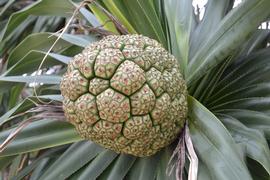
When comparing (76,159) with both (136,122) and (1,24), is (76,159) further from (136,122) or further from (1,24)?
(1,24)

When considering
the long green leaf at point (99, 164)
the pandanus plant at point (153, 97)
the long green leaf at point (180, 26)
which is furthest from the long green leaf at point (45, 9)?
the long green leaf at point (99, 164)

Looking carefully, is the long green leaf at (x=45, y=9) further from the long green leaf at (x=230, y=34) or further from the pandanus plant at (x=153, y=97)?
the long green leaf at (x=230, y=34)

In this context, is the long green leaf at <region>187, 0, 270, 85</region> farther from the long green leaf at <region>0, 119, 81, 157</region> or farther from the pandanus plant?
the long green leaf at <region>0, 119, 81, 157</region>

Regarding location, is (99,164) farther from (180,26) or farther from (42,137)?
(180,26)

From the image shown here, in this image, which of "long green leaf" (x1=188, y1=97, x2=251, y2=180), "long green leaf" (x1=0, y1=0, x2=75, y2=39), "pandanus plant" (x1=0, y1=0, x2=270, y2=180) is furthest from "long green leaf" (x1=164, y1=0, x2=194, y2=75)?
"long green leaf" (x1=0, y1=0, x2=75, y2=39)

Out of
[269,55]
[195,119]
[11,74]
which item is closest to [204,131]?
[195,119]

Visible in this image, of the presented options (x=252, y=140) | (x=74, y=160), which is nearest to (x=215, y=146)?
(x=252, y=140)

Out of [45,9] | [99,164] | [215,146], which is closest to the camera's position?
[215,146]
